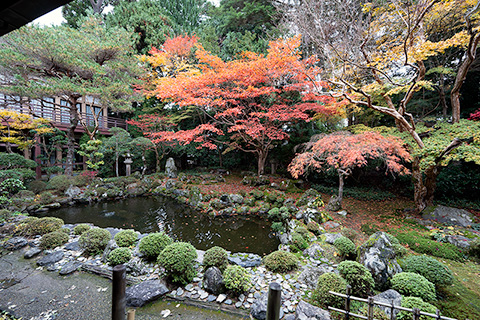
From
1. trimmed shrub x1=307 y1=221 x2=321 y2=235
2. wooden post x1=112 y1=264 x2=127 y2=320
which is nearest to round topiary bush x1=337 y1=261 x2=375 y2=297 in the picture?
trimmed shrub x1=307 y1=221 x2=321 y2=235

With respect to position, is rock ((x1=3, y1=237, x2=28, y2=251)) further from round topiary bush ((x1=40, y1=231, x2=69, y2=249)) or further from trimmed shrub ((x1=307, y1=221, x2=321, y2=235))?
trimmed shrub ((x1=307, y1=221, x2=321, y2=235))

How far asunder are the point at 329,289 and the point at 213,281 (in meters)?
1.85

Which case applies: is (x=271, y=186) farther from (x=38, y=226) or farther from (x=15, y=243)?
(x=15, y=243)

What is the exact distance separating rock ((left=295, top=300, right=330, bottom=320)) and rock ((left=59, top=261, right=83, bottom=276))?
4254 millimetres

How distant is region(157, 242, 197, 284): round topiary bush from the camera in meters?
3.33

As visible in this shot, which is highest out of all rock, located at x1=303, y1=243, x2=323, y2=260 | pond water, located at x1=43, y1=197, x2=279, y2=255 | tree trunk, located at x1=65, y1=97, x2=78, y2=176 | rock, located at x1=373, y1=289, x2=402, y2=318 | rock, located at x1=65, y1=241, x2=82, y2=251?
tree trunk, located at x1=65, y1=97, x2=78, y2=176

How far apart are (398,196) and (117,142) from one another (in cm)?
1573

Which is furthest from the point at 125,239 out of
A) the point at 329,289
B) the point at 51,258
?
the point at 329,289

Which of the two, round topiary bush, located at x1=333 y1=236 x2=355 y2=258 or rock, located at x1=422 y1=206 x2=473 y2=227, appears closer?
round topiary bush, located at x1=333 y1=236 x2=355 y2=258

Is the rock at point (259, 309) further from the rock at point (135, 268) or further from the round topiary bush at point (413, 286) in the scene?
the rock at point (135, 268)

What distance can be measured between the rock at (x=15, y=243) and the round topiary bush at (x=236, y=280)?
523 cm

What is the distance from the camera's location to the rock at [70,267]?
364 centimetres

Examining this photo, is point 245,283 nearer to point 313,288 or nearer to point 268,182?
point 313,288

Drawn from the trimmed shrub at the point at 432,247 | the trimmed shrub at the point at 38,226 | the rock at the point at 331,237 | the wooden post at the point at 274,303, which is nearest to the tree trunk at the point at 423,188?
the trimmed shrub at the point at 432,247
